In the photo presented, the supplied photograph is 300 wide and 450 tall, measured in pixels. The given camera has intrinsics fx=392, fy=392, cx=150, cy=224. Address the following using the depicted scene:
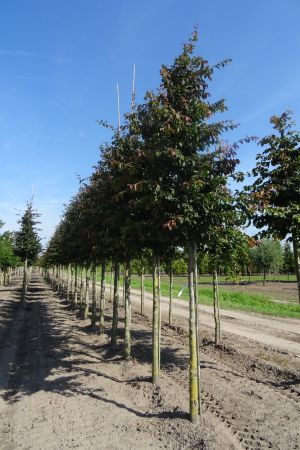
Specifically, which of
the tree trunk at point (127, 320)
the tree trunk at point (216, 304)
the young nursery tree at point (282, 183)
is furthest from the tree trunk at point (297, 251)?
the tree trunk at point (127, 320)

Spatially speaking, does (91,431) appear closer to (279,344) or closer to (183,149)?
(183,149)

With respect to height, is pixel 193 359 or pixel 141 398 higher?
pixel 193 359

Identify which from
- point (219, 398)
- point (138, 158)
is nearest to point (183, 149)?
point (138, 158)

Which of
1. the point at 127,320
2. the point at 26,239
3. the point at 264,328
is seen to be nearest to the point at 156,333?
the point at 127,320

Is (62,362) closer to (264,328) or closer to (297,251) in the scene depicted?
(297,251)

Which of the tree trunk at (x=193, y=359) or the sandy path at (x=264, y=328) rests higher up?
the tree trunk at (x=193, y=359)

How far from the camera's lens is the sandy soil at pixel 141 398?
20.5ft

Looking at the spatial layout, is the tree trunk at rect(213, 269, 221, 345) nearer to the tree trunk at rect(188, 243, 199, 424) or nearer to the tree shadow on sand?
the tree shadow on sand

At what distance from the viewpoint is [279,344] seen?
13.9 m

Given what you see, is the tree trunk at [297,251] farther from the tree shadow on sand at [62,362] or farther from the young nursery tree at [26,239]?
the young nursery tree at [26,239]

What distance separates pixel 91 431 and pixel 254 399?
3.21 m

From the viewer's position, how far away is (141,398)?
25.7ft

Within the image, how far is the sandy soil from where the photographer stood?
6.23 m

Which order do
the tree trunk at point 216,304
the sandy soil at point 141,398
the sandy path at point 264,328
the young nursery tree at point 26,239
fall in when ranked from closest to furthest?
1. the sandy soil at point 141,398
2. the tree trunk at point 216,304
3. the sandy path at point 264,328
4. the young nursery tree at point 26,239
